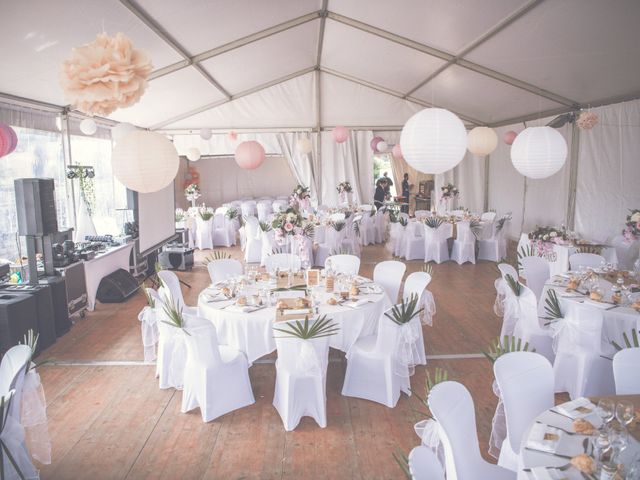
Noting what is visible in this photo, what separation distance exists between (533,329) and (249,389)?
2.74 meters

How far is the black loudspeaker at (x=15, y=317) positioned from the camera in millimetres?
4711

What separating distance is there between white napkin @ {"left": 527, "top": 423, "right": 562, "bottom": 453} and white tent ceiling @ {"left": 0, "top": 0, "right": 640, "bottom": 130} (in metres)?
4.59

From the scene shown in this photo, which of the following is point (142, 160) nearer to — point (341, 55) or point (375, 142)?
point (341, 55)

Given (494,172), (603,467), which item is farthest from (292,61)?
(603,467)

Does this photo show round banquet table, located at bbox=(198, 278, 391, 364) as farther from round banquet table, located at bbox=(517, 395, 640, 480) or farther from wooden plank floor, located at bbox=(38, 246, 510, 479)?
round banquet table, located at bbox=(517, 395, 640, 480)

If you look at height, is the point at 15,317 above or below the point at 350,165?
below

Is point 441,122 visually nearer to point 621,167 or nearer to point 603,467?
point 603,467

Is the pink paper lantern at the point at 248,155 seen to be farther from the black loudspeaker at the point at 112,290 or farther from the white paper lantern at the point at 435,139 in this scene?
the white paper lantern at the point at 435,139

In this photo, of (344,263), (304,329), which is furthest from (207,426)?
(344,263)

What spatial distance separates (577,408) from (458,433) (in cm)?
79

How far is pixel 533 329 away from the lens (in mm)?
4508

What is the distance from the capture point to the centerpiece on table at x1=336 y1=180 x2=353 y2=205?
42.5 feet

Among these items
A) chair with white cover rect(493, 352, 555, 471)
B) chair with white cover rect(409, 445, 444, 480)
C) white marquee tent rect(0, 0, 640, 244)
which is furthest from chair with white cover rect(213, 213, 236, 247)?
chair with white cover rect(409, 445, 444, 480)

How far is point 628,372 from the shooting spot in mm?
2779
